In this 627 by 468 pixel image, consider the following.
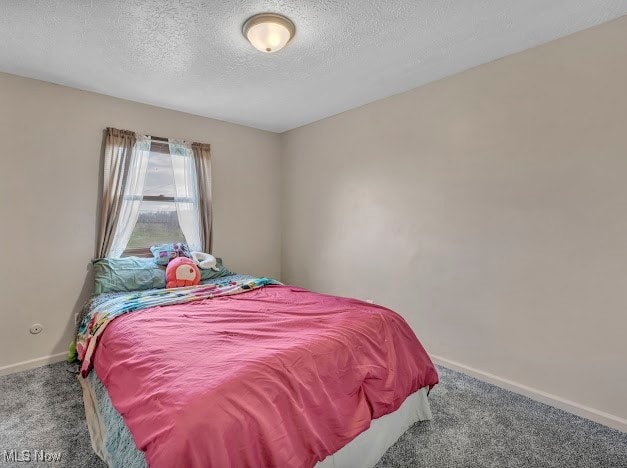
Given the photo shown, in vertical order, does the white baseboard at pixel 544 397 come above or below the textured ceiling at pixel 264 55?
below

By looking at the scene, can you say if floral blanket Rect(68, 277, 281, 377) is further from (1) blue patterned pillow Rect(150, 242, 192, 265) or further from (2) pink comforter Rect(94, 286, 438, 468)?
(1) blue patterned pillow Rect(150, 242, 192, 265)

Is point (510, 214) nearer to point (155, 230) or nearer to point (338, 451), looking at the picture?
point (338, 451)

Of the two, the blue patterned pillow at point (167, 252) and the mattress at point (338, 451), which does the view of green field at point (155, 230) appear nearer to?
the blue patterned pillow at point (167, 252)

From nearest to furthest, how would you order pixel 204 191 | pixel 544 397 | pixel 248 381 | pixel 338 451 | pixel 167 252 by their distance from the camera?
1. pixel 248 381
2. pixel 338 451
3. pixel 544 397
4. pixel 167 252
5. pixel 204 191

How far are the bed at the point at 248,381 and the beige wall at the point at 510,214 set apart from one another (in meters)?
0.86

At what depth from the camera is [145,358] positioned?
1.48m

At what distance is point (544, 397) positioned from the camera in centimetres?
213

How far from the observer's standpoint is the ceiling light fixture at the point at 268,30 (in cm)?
180

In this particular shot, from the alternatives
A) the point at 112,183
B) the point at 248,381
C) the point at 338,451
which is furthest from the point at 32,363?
the point at 338,451

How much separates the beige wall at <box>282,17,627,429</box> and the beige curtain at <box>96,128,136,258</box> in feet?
7.13

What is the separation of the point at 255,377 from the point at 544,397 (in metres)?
2.05

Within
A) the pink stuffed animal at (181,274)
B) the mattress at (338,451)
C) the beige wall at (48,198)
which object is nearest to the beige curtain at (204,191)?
the beige wall at (48,198)

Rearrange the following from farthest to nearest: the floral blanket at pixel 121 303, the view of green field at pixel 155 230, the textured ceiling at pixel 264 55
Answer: the view of green field at pixel 155 230, the floral blanket at pixel 121 303, the textured ceiling at pixel 264 55

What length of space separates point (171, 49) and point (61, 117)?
133 cm
